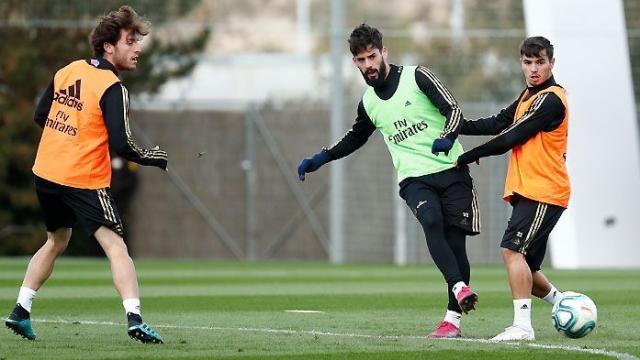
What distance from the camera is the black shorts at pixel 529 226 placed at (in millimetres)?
9391

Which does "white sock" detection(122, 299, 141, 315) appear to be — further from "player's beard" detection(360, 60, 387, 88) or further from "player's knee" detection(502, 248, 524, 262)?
"player's knee" detection(502, 248, 524, 262)

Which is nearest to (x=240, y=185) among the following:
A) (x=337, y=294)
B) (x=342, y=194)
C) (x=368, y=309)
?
(x=342, y=194)

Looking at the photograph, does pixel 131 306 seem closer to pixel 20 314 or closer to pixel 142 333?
pixel 142 333

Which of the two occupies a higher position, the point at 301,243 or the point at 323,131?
the point at 323,131

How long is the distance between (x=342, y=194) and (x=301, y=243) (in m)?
2.62

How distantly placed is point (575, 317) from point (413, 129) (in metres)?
1.62

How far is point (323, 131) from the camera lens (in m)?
27.2

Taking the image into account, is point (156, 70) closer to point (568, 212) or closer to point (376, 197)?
point (376, 197)

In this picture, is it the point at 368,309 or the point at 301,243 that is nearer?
the point at 368,309

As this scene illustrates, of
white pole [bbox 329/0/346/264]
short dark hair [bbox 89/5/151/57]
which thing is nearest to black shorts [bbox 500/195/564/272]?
short dark hair [bbox 89/5/151/57]

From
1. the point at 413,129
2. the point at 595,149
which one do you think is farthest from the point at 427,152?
the point at 595,149

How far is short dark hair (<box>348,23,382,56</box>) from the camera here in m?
9.55

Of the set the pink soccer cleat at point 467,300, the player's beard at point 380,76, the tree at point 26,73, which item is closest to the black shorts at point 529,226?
the pink soccer cleat at point 467,300

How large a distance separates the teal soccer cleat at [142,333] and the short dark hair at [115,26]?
173 cm
